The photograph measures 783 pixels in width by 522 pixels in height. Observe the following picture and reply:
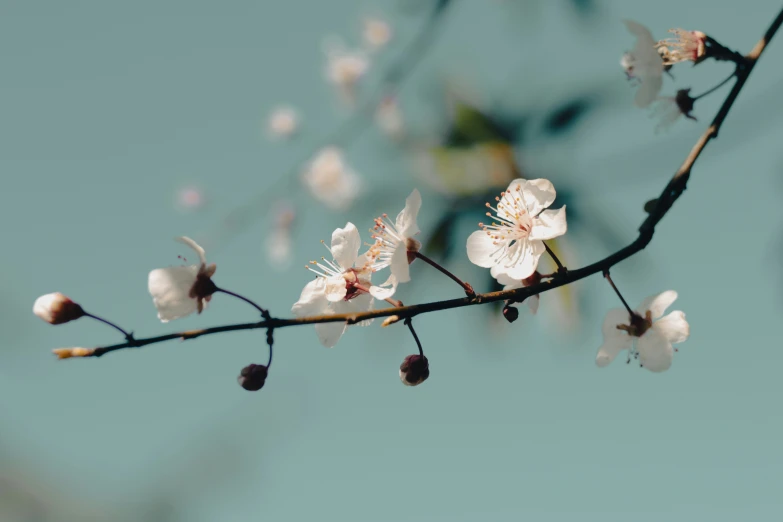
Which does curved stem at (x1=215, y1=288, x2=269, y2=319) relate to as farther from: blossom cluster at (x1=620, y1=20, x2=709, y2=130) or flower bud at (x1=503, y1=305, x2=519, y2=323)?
blossom cluster at (x1=620, y1=20, x2=709, y2=130)

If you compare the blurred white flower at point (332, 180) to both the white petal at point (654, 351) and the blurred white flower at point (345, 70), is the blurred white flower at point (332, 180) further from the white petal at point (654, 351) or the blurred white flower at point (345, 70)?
the white petal at point (654, 351)

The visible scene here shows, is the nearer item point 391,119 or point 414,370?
point 414,370

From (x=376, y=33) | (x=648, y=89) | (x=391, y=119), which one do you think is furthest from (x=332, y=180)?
(x=648, y=89)

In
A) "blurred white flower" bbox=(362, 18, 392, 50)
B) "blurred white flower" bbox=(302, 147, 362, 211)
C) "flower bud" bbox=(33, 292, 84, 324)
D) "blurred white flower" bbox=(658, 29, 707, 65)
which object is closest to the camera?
"flower bud" bbox=(33, 292, 84, 324)

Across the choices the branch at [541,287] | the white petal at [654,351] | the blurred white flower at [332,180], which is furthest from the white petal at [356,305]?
the blurred white flower at [332,180]

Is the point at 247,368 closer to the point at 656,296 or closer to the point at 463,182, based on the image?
the point at 656,296

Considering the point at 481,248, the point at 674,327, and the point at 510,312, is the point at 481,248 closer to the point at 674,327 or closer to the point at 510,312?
the point at 510,312

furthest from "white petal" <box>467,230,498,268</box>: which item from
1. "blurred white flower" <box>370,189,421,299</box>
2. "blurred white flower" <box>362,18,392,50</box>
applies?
"blurred white flower" <box>362,18,392,50</box>
